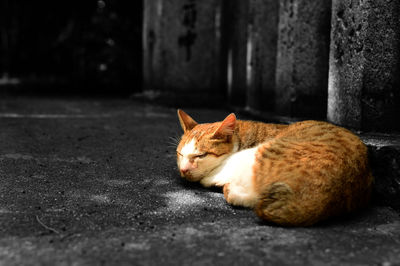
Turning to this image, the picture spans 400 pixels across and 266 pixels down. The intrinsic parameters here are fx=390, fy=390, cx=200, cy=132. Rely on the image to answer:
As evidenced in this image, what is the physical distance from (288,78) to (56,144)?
2.69 m

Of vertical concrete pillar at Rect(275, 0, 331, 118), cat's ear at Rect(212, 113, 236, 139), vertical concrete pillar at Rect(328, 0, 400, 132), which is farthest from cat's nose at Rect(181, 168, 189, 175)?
vertical concrete pillar at Rect(275, 0, 331, 118)

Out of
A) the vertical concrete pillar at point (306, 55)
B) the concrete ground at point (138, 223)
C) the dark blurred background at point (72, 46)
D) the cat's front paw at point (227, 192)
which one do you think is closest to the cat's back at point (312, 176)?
the concrete ground at point (138, 223)

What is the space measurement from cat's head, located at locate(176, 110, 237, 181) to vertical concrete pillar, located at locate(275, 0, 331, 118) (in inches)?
74.1

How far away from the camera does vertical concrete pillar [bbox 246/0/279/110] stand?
18.0 feet

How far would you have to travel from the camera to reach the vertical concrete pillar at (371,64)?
8.77 ft

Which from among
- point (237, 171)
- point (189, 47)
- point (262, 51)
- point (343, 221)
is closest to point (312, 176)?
point (343, 221)

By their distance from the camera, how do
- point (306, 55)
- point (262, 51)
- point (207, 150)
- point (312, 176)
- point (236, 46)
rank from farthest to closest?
point (236, 46)
point (262, 51)
point (306, 55)
point (207, 150)
point (312, 176)

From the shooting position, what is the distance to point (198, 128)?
2.94m

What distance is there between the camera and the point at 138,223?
210 centimetres

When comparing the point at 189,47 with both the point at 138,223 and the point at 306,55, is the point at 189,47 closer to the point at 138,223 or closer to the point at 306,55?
the point at 306,55

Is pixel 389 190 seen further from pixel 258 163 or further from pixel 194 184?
pixel 194 184

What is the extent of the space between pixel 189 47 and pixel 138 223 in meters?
6.10

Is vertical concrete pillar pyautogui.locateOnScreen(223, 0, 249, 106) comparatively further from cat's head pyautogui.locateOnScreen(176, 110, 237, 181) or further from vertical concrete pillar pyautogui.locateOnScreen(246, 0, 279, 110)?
cat's head pyautogui.locateOnScreen(176, 110, 237, 181)

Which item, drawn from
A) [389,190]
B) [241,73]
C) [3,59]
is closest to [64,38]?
[3,59]
